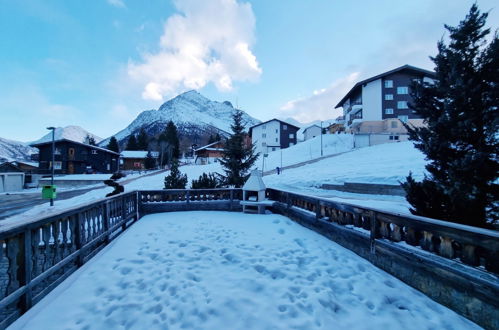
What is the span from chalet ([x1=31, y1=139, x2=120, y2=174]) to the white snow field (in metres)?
55.1

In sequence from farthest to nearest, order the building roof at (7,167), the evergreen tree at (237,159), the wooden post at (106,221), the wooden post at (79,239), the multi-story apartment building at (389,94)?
1. the building roof at (7,167)
2. the multi-story apartment building at (389,94)
3. the evergreen tree at (237,159)
4. the wooden post at (106,221)
5. the wooden post at (79,239)

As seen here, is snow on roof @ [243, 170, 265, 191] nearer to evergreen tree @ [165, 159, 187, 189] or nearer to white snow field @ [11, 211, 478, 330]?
white snow field @ [11, 211, 478, 330]

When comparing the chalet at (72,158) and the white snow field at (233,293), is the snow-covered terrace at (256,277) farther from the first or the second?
the chalet at (72,158)

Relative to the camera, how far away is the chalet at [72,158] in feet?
159

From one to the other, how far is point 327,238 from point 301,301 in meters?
3.16

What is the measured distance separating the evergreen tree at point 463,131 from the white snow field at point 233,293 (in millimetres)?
2156

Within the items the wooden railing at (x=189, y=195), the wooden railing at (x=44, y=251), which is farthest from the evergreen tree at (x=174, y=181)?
the wooden railing at (x=44, y=251)

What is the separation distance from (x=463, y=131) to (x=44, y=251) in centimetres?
778

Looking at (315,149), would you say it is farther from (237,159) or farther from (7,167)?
(7,167)

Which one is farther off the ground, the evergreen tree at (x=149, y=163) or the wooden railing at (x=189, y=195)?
the evergreen tree at (x=149, y=163)

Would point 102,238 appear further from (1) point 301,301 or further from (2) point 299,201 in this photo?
(2) point 299,201

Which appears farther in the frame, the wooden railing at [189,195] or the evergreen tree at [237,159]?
the evergreen tree at [237,159]

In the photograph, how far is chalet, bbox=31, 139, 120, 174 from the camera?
159 feet

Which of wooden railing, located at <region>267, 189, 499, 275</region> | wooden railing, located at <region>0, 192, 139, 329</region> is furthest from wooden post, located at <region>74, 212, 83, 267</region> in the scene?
wooden railing, located at <region>267, 189, 499, 275</region>
